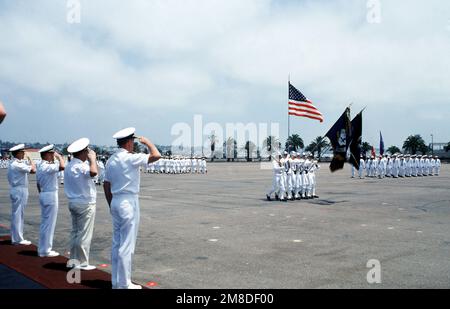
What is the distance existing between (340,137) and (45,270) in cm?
1133

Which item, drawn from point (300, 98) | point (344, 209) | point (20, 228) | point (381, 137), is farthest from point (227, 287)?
point (381, 137)

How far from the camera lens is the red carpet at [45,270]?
213 inches

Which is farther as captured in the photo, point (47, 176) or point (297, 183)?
point (297, 183)

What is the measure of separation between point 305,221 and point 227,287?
574 cm

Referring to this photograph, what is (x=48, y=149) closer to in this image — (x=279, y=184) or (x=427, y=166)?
(x=279, y=184)

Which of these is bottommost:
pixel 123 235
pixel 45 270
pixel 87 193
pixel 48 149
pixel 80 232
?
pixel 45 270

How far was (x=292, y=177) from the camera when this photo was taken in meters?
15.7

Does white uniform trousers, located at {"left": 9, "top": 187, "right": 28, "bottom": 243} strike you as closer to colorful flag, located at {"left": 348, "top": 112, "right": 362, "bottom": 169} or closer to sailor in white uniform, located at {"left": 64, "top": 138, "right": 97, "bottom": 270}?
sailor in white uniform, located at {"left": 64, "top": 138, "right": 97, "bottom": 270}

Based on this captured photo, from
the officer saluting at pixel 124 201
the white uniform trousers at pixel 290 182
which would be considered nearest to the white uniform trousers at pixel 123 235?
the officer saluting at pixel 124 201

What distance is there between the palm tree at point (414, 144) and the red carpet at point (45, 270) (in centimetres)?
9418

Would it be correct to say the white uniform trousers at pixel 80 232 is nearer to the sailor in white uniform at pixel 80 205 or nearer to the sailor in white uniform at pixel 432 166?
the sailor in white uniform at pixel 80 205

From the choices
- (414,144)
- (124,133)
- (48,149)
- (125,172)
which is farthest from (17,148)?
(414,144)

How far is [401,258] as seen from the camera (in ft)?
22.2
